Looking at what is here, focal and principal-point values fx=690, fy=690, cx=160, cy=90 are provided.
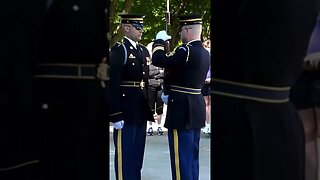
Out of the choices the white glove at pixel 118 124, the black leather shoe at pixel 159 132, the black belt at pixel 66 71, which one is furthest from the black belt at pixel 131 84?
the black leather shoe at pixel 159 132

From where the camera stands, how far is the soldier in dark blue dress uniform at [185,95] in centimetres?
534

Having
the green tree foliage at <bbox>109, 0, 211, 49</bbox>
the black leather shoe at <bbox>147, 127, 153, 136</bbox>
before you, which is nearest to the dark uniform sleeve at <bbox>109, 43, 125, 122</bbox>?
the black leather shoe at <bbox>147, 127, 153, 136</bbox>

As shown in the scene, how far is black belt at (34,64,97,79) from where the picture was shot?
2148 millimetres

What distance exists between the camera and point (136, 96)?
17.7 ft

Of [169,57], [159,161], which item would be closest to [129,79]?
[169,57]

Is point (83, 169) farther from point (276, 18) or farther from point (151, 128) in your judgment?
point (151, 128)

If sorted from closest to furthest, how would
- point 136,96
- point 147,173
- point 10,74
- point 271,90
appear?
point 10,74 < point 271,90 < point 136,96 < point 147,173

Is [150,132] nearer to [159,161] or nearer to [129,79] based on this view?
[159,161]

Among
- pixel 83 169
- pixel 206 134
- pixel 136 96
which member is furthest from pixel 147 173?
pixel 83 169

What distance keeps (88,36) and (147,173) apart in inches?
169

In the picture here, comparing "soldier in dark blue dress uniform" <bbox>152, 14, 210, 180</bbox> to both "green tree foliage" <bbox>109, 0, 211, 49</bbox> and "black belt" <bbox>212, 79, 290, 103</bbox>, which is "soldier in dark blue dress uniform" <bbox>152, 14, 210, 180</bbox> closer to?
"black belt" <bbox>212, 79, 290, 103</bbox>

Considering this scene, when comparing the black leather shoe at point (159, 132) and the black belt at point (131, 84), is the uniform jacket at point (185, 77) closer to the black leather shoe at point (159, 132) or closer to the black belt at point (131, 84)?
the black belt at point (131, 84)

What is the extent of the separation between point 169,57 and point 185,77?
216 millimetres

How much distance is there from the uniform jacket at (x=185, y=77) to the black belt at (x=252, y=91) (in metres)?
3.13
